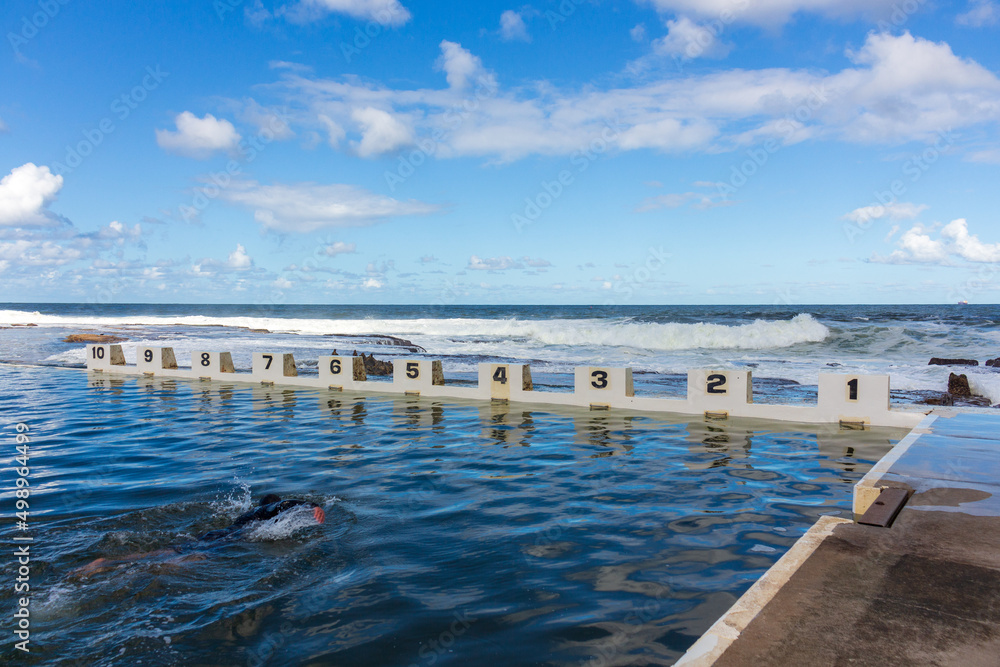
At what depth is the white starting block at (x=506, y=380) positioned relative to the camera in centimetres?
1317

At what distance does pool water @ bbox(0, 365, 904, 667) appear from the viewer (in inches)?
147

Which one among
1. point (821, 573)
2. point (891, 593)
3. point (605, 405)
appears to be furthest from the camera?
point (605, 405)

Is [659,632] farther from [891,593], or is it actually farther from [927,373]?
[927,373]

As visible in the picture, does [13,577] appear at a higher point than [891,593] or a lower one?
lower

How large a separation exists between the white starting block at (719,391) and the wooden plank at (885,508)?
6149 millimetres

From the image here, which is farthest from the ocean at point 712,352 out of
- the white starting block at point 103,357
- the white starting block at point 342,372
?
the white starting block at point 342,372

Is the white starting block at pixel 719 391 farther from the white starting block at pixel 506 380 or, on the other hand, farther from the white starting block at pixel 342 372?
the white starting block at pixel 342 372

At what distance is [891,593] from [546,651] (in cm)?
188

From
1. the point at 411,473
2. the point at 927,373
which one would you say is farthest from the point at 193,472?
the point at 927,373

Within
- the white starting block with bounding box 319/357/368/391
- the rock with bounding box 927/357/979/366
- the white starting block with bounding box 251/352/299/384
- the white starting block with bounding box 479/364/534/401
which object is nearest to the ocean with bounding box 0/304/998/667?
the white starting block with bounding box 479/364/534/401

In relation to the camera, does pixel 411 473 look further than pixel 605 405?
No

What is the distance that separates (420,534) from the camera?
213 inches

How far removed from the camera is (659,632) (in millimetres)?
3680

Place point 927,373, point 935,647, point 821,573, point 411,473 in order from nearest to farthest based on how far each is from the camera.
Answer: point 935,647 → point 821,573 → point 411,473 → point 927,373
